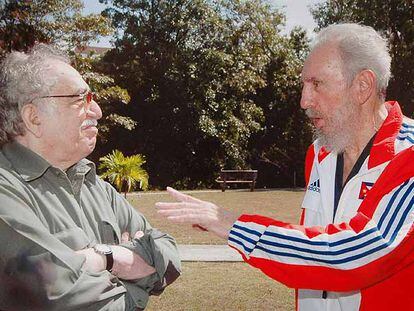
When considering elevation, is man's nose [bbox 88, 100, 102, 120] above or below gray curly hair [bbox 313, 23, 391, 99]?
below

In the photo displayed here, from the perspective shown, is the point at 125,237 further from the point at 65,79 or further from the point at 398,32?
the point at 398,32

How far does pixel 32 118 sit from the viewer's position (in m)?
2.58

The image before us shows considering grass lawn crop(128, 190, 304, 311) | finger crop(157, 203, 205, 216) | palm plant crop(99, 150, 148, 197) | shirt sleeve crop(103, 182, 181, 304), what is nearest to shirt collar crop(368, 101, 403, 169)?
finger crop(157, 203, 205, 216)

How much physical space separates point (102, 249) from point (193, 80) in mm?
25250

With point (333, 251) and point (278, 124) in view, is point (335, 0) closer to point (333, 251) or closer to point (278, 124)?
point (278, 124)

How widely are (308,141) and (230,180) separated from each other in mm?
6705

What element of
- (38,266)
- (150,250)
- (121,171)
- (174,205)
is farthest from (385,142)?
(121,171)

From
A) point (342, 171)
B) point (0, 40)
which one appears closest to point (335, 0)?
point (0, 40)

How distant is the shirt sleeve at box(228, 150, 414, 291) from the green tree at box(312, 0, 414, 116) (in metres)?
27.8

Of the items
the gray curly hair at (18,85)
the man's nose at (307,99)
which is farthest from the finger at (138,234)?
the man's nose at (307,99)

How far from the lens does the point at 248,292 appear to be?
23.3 feet

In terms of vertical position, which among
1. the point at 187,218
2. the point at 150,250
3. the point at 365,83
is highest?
the point at 365,83

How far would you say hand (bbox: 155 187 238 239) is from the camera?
99.7 inches

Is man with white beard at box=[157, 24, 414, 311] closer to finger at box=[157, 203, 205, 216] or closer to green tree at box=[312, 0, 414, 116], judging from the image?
finger at box=[157, 203, 205, 216]
